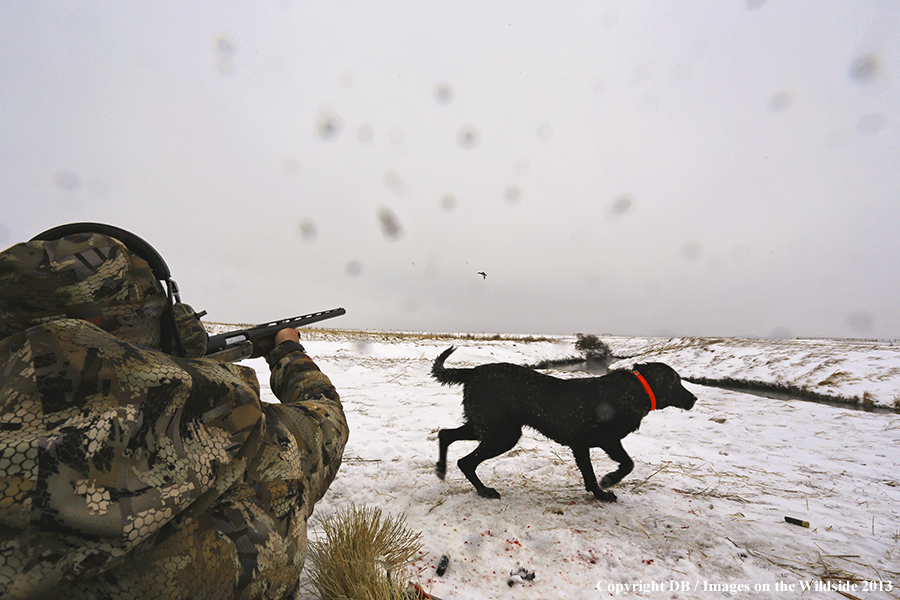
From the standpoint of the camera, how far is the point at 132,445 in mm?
931

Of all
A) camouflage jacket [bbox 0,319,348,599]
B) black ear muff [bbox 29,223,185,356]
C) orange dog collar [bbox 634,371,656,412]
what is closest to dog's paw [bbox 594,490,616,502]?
orange dog collar [bbox 634,371,656,412]

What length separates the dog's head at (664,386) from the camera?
344 cm

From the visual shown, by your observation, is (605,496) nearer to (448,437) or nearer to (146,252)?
(448,437)

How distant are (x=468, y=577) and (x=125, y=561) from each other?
1965 millimetres

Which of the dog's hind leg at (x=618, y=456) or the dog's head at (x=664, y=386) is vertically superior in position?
the dog's head at (x=664, y=386)

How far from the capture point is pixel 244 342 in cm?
249

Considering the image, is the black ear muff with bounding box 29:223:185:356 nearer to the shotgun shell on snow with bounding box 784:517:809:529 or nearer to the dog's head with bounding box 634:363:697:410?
the dog's head with bounding box 634:363:697:410

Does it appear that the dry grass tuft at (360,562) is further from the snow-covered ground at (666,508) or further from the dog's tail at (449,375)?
the dog's tail at (449,375)

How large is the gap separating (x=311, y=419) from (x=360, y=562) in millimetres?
899

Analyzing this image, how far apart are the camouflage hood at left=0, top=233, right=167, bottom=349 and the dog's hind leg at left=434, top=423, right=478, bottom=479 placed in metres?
2.74

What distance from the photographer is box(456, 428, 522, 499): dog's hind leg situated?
3.24 meters

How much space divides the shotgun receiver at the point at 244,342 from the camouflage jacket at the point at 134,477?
3.73 ft

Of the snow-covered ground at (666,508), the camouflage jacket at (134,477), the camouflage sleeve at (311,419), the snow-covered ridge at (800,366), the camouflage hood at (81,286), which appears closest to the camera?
the camouflage jacket at (134,477)

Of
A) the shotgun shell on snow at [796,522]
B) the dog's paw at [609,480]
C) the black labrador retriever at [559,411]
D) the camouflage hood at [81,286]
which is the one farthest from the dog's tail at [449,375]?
the shotgun shell on snow at [796,522]
